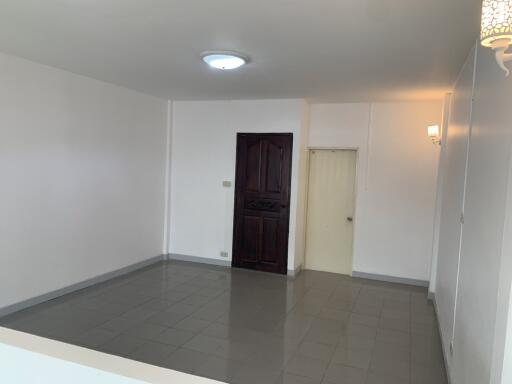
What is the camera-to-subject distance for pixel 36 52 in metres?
3.56

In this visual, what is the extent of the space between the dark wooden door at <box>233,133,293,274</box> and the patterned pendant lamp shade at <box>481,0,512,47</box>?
13.9 ft

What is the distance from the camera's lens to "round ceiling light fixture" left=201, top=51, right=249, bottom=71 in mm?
3211

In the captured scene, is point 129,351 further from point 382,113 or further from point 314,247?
point 382,113

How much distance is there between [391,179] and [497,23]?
439cm

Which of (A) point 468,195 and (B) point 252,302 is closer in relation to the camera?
(A) point 468,195

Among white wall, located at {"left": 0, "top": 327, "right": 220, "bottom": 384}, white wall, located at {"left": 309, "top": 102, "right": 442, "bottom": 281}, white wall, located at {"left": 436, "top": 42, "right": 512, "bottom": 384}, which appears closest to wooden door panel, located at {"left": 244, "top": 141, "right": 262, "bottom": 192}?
white wall, located at {"left": 309, "top": 102, "right": 442, "bottom": 281}

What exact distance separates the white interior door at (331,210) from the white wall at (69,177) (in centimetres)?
258

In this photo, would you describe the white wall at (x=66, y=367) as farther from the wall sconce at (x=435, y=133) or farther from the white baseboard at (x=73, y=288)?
the wall sconce at (x=435, y=133)

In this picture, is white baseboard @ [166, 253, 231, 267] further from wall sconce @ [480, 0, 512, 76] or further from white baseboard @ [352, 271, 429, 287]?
wall sconce @ [480, 0, 512, 76]

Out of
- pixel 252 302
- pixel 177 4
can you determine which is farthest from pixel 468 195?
pixel 252 302

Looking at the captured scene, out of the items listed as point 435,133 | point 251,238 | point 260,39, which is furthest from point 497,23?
point 251,238

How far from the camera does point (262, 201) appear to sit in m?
5.75

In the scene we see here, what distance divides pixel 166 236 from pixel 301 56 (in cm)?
408

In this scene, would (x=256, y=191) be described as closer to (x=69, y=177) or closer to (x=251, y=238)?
(x=251, y=238)
